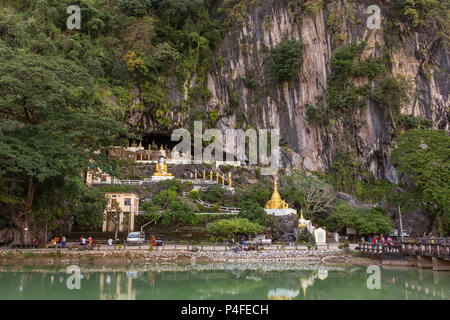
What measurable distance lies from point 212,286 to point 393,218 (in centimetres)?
2465

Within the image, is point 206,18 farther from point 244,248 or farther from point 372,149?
point 244,248

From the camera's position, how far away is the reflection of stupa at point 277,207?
3112 centimetres

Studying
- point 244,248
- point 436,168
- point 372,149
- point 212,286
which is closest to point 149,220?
point 244,248

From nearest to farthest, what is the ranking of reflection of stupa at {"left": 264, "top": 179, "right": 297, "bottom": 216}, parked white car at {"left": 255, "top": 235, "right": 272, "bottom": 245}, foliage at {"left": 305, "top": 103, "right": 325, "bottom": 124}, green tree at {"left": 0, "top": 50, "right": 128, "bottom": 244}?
1. green tree at {"left": 0, "top": 50, "right": 128, "bottom": 244}
2. parked white car at {"left": 255, "top": 235, "right": 272, "bottom": 245}
3. reflection of stupa at {"left": 264, "top": 179, "right": 297, "bottom": 216}
4. foliage at {"left": 305, "top": 103, "right": 325, "bottom": 124}

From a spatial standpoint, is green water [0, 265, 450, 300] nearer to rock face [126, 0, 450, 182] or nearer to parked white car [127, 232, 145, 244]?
parked white car [127, 232, 145, 244]

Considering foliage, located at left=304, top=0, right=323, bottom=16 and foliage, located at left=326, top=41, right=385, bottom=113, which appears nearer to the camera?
foliage, located at left=326, top=41, right=385, bottom=113

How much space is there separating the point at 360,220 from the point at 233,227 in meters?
10.2

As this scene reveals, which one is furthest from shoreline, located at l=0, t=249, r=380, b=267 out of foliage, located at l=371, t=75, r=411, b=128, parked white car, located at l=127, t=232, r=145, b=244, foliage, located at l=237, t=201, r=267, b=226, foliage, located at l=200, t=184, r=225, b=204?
foliage, located at l=371, t=75, r=411, b=128

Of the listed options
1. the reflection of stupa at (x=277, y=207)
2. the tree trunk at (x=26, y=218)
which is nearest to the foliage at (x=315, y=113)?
the reflection of stupa at (x=277, y=207)

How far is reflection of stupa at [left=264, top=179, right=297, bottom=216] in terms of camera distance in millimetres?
31125

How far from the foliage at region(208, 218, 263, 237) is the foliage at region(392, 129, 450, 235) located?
12.0m

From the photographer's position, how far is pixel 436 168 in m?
29.6

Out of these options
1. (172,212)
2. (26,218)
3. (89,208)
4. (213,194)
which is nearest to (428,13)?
(213,194)

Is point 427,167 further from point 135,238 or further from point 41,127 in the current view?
point 41,127
